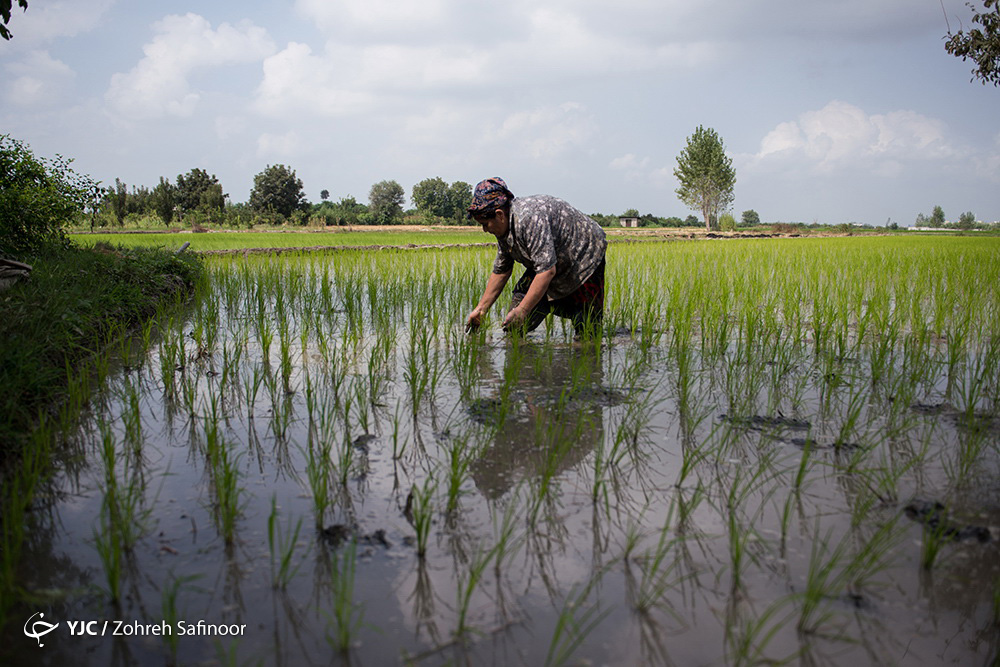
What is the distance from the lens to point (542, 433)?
253cm

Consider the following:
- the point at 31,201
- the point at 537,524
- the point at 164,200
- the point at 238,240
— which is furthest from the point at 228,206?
the point at 537,524

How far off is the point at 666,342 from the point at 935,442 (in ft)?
6.80

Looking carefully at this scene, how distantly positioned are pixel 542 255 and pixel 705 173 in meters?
43.5

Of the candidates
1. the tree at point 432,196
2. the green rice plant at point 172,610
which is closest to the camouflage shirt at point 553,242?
the green rice plant at point 172,610

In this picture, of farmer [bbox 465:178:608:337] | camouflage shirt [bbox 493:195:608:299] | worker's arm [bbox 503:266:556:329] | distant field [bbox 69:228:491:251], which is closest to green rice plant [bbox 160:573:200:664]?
farmer [bbox 465:178:608:337]

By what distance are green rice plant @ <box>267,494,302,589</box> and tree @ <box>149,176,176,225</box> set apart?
3336 cm

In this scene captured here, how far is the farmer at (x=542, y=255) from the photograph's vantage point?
364 centimetres

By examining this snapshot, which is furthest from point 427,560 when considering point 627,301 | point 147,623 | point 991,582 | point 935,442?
point 627,301

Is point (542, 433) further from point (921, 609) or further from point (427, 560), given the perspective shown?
point (921, 609)

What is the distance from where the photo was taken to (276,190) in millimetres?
40750

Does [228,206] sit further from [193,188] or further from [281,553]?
[281,553]

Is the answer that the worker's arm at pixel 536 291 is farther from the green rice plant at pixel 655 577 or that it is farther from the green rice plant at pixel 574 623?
the green rice plant at pixel 574 623

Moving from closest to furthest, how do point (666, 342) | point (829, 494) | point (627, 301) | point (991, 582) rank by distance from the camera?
point (991, 582), point (829, 494), point (666, 342), point (627, 301)

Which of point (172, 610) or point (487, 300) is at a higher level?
point (487, 300)
